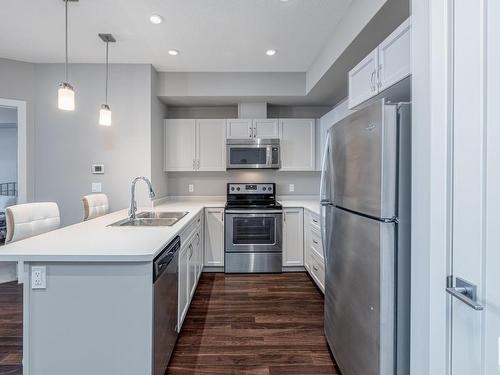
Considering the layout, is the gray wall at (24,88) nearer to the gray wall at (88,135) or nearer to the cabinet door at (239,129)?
the gray wall at (88,135)

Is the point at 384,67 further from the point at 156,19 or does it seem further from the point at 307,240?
the point at 307,240

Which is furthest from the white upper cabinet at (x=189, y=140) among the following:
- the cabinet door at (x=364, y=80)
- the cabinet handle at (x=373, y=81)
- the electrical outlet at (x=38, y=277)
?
the electrical outlet at (x=38, y=277)

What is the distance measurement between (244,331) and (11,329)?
1912mm

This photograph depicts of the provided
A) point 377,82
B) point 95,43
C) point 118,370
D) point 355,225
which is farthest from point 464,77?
point 95,43

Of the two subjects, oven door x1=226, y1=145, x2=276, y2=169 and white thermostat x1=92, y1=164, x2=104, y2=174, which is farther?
oven door x1=226, y1=145, x2=276, y2=169

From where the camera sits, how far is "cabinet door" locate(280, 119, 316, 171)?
3.83m

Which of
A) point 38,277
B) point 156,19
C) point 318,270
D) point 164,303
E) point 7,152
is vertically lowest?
point 318,270

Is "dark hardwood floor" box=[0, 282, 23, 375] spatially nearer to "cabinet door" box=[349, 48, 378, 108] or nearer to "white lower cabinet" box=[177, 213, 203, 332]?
"white lower cabinet" box=[177, 213, 203, 332]

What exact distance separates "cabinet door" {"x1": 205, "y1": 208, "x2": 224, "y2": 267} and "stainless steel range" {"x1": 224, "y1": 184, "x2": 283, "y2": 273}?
0.09 m

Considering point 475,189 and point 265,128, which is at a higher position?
point 265,128

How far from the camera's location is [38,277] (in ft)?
4.47

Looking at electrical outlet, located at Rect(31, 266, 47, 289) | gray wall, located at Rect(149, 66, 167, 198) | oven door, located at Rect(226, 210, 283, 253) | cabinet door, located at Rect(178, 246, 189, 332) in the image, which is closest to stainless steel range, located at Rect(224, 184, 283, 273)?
oven door, located at Rect(226, 210, 283, 253)

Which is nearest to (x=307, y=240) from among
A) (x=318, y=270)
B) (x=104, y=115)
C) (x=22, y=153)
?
(x=318, y=270)

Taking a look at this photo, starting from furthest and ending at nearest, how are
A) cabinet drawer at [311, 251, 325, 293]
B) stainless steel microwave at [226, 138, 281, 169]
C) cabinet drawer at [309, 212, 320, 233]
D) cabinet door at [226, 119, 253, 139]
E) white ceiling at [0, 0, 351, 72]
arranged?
cabinet door at [226, 119, 253, 139] → stainless steel microwave at [226, 138, 281, 169] → cabinet drawer at [309, 212, 320, 233] → cabinet drawer at [311, 251, 325, 293] → white ceiling at [0, 0, 351, 72]
